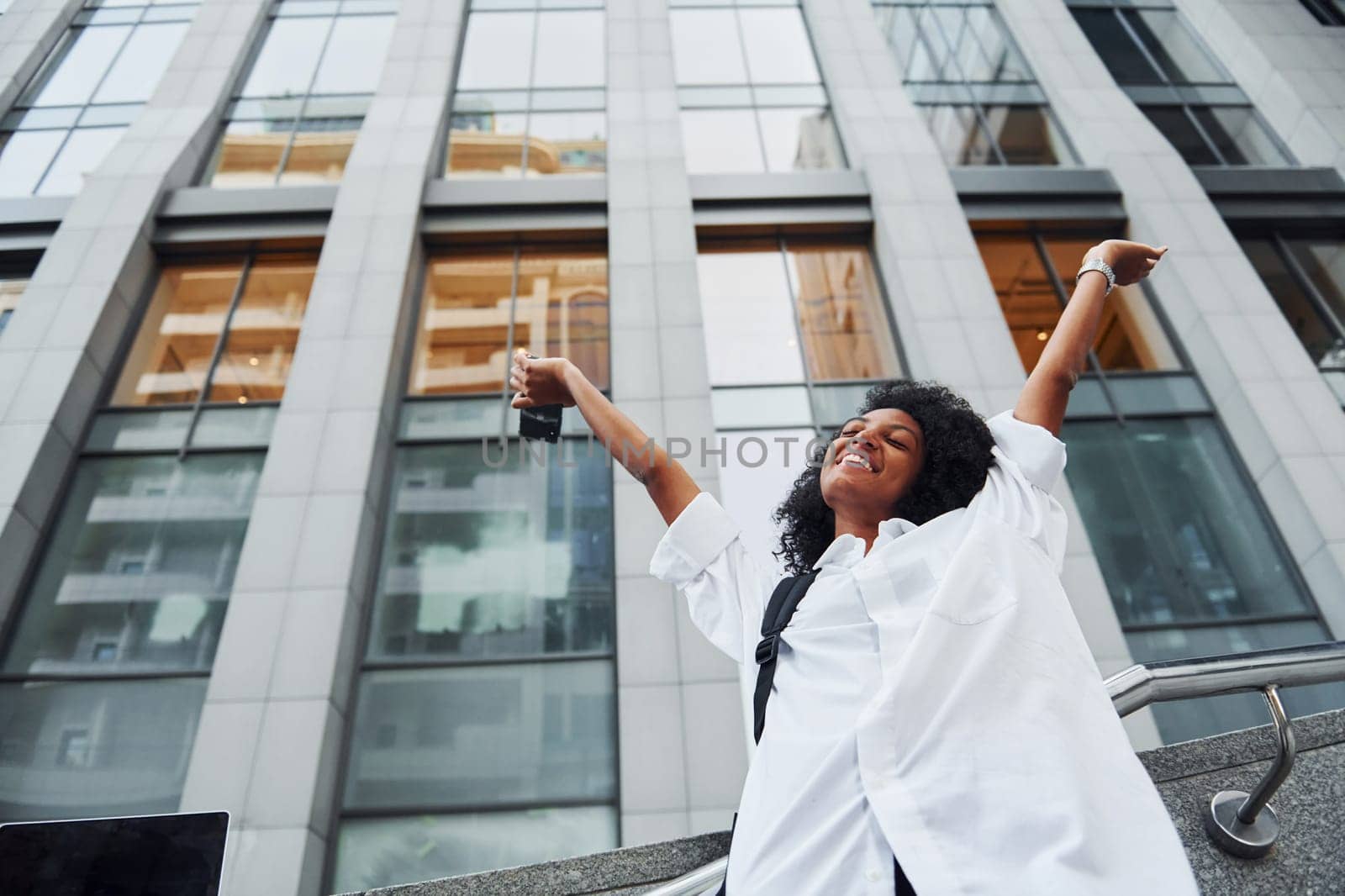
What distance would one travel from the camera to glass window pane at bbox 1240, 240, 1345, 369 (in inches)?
452

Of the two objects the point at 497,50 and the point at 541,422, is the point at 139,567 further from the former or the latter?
the point at 497,50

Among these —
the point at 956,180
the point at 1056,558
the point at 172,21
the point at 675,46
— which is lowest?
the point at 1056,558

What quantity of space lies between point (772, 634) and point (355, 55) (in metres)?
16.0

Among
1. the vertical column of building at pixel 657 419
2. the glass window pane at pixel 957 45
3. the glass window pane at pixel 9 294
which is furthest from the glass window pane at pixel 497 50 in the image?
the glass window pane at pixel 957 45

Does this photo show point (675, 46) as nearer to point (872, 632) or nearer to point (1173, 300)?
point (1173, 300)

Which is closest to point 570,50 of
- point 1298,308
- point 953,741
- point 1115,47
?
point 1115,47

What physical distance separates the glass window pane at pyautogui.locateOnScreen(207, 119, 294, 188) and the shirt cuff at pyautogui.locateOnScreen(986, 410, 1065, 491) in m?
13.3

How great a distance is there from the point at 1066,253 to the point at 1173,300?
1.78 metres

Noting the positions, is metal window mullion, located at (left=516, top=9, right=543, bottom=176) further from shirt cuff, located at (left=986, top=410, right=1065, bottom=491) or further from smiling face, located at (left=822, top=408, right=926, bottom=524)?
shirt cuff, located at (left=986, top=410, right=1065, bottom=491)

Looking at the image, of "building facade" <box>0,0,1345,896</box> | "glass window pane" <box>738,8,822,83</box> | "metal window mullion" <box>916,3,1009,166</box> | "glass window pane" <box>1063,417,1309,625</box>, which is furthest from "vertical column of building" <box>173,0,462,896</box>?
"metal window mullion" <box>916,3,1009,166</box>

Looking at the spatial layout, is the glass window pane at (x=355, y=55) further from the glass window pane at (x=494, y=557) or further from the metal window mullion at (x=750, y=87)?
the glass window pane at (x=494, y=557)

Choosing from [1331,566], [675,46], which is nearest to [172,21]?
[675,46]

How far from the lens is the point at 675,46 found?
49.2 ft

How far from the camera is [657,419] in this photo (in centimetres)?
964
